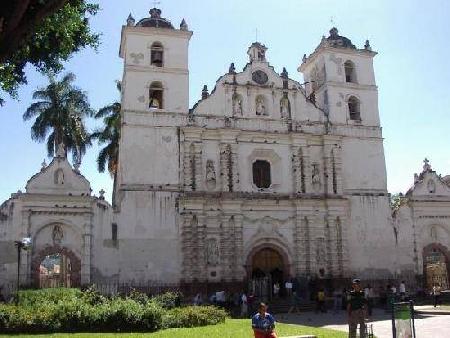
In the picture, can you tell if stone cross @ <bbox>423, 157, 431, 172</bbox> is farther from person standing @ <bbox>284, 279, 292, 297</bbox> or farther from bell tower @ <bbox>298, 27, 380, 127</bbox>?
person standing @ <bbox>284, 279, 292, 297</bbox>

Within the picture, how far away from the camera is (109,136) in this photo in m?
35.2

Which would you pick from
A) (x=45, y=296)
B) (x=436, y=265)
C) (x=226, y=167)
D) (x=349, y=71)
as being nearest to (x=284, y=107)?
(x=226, y=167)

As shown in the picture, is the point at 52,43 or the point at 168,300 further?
the point at 168,300

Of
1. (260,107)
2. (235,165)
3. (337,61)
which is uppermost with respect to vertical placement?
(337,61)

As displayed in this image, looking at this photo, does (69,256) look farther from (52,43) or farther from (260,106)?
(52,43)

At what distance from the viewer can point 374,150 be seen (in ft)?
99.8

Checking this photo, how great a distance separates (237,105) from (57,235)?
1094cm

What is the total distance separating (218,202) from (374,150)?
9477mm

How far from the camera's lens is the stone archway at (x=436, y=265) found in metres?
30.1

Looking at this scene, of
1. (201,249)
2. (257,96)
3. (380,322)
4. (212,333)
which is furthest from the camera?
(257,96)

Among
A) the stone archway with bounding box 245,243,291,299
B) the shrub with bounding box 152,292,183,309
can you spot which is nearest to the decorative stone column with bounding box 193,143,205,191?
the stone archway with bounding box 245,243,291,299

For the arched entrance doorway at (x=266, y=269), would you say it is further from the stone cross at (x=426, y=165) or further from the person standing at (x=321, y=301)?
the stone cross at (x=426, y=165)

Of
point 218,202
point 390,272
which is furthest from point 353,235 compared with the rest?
point 218,202

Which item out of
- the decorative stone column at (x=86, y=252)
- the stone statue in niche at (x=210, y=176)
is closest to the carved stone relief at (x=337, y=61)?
the stone statue in niche at (x=210, y=176)
